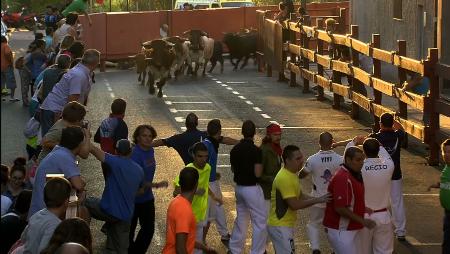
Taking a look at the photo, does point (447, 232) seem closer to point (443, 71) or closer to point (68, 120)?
point (68, 120)

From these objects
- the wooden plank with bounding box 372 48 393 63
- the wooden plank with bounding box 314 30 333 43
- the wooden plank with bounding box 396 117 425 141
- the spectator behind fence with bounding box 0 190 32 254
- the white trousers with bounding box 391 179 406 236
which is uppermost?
the wooden plank with bounding box 314 30 333 43

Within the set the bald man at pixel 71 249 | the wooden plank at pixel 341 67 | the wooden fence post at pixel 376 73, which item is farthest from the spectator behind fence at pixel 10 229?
the wooden plank at pixel 341 67

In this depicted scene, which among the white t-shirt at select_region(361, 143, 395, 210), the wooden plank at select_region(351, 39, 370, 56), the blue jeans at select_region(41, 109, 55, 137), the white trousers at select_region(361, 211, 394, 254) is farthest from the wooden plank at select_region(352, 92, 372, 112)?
the white trousers at select_region(361, 211, 394, 254)

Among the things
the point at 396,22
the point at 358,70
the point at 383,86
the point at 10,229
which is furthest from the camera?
the point at 396,22

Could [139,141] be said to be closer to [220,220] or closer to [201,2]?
[220,220]

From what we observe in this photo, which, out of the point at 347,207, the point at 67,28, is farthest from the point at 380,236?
the point at 67,28

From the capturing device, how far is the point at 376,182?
12.3 metres

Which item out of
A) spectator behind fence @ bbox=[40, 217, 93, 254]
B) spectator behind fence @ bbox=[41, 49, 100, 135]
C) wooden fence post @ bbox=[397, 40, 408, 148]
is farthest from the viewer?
wooden fence post @ bbox=[397, 40, 408, 148]

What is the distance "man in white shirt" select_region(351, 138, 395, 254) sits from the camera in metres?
12.2

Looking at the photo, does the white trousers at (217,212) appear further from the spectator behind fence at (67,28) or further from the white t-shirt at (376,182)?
the spectator behind fence at (67,28)

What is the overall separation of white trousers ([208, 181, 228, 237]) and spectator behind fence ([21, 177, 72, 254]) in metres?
4.92

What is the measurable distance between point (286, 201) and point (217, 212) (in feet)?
7.12

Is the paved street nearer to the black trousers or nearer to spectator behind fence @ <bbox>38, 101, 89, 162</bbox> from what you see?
the black trousers

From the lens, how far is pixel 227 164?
768 inches
